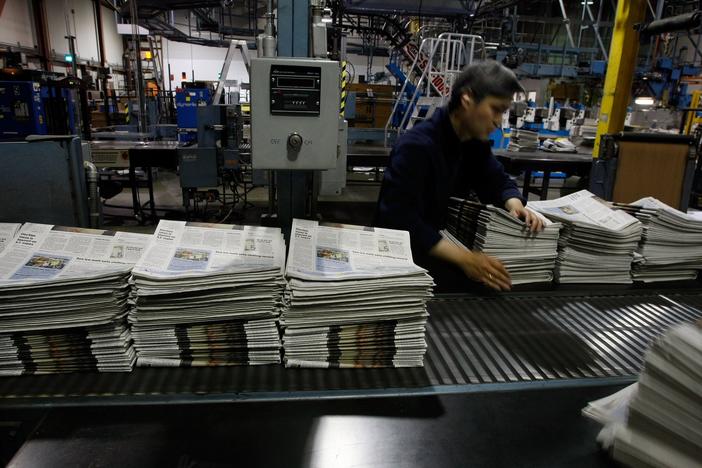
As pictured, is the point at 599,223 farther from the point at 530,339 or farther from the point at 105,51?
the point at 105,51

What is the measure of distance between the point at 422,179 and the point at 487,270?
0.43 m

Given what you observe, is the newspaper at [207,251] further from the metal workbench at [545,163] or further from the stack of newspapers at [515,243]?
the metal workbench at [545,163]

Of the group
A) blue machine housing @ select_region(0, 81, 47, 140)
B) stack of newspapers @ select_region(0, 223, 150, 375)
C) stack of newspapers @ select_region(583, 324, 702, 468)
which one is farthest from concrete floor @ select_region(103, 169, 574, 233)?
stack of newspapers @ select_region(583, 324, 702, 468)

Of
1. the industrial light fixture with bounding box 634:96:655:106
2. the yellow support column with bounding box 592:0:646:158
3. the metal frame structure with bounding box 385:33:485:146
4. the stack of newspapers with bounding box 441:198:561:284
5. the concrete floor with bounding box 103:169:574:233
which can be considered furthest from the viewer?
the industrial light fixture with bounding box 634:96:655:106

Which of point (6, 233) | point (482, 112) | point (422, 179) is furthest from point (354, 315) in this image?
point (6, 233)

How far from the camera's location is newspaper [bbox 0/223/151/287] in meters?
1.16

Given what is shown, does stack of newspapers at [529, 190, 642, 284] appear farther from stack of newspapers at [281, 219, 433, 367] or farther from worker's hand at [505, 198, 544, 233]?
stack of newspapers at [281, 219, 433, 367]

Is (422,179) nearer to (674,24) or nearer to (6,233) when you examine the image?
(6,233)

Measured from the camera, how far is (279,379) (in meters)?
1.16

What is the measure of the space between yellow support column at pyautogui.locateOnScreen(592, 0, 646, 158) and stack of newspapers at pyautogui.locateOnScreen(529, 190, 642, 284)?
2.96m

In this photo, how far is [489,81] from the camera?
5.17 feet

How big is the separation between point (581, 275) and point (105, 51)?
16503 millimetres

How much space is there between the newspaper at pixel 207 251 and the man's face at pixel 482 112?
84 cm

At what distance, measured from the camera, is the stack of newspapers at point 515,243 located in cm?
190
